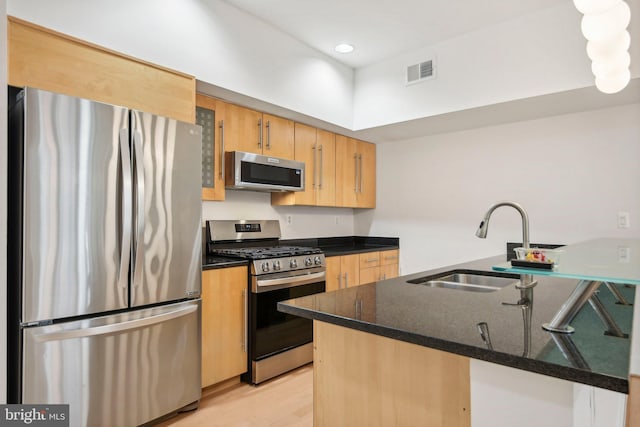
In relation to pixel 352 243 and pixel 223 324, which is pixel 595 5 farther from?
pixel 352 243

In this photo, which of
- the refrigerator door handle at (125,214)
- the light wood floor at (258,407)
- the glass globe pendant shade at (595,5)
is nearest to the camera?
the glass globe pendant shade at (595,5)

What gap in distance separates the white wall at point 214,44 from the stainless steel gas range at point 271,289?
1151 mm

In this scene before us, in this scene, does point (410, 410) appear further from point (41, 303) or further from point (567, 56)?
point (567, 56)

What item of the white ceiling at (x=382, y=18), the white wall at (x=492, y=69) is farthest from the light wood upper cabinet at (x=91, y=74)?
the white wall at (x=492, y=69)

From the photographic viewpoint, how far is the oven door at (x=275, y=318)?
2.73 m

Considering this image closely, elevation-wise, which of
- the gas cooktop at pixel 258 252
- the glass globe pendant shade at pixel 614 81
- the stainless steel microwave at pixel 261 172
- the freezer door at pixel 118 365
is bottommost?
the freezer door at pixel 118 365

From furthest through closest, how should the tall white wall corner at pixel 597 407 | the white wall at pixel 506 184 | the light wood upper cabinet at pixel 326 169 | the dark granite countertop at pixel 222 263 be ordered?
the light wood upper cabinet at pixel 326 169, the white wall at pixel 506 184, the dark granite countertop at pixel 222 263, the tall white wall corner at pixel 597 407

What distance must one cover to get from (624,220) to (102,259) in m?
3.63

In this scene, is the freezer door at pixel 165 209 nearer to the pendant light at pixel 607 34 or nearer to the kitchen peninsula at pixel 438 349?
the kitchen peninsula at pixel 438 349

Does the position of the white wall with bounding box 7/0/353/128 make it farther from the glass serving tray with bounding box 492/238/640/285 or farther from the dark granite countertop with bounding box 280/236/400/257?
the glass serving tray with bounding box 492/238/640/285

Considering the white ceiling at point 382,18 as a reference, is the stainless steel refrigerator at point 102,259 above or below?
below

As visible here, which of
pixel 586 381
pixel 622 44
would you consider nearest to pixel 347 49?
pixel 622 44

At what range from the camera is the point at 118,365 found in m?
1.95

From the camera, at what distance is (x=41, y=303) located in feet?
5.58
